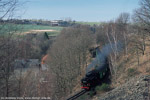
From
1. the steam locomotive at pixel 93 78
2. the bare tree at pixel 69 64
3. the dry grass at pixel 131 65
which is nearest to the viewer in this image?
the steam locomotive at pixel 93 78

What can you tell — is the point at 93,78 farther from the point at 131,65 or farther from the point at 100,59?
the point at 131,65

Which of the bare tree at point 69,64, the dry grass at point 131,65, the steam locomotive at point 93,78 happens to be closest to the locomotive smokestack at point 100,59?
the steam locomotive at point 93,78

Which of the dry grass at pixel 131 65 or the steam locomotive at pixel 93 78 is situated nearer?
the steam locomotive at pixel 93 78

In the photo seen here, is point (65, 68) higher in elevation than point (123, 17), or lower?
lower

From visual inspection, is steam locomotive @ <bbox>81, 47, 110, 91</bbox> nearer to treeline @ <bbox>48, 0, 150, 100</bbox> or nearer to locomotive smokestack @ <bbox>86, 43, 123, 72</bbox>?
locomotive smokestack @ <bbox>86, 43, 123, 72</bbox>

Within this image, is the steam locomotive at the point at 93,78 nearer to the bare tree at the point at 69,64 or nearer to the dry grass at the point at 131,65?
the dry grass at the point at 131,65

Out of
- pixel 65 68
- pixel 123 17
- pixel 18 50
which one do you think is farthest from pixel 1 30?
pixel 123 17

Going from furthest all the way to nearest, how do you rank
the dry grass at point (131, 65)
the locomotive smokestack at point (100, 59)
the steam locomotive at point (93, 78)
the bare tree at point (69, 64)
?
the bare tree at point (69, 64)
the dry grass at point (131, 65)
the locomotive smokestack at point (100, 59)
the steam locomotive at point (93, 78)

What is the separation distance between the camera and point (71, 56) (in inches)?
697

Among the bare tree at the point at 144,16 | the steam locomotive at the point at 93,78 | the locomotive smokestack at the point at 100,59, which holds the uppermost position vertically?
the bare tree at the point at 144,16

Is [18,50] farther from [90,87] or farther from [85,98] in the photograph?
[90,87]

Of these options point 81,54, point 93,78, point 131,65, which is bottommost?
point 131,65

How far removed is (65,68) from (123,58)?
7301 mm

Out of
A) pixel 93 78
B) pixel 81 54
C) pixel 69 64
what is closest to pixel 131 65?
pixel 81 54
